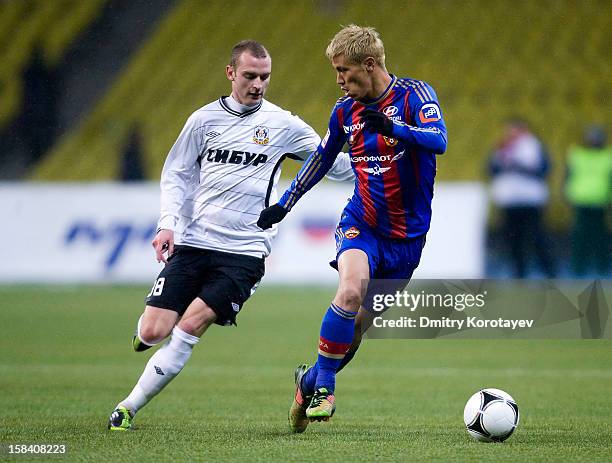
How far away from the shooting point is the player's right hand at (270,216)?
18.4 ft

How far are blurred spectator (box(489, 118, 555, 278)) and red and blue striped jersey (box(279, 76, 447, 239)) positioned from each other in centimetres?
919

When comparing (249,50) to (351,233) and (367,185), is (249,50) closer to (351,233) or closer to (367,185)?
(367,185)

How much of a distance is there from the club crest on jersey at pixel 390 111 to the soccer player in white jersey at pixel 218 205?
2.29ft

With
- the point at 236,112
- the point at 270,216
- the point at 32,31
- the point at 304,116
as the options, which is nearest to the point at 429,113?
the point at 270,216

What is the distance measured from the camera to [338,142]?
5.73 metres

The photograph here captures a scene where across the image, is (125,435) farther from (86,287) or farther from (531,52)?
(531,52)

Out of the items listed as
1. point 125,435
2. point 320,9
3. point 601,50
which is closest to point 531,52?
point 601,50

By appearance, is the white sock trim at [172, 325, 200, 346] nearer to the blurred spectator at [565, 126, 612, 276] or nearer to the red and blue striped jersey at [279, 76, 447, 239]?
the red and blue striped jersey at [279, 76, 447, 239]

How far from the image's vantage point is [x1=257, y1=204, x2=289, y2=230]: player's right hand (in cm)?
561

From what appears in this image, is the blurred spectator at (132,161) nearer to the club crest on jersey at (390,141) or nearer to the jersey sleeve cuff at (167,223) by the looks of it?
the jersey sleeve cuff at (167,223)

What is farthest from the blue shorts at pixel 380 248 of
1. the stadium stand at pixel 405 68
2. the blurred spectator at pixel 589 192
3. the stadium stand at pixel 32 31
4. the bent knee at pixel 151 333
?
the stadium stand at pixel 32 31

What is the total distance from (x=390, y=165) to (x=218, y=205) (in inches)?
39.6

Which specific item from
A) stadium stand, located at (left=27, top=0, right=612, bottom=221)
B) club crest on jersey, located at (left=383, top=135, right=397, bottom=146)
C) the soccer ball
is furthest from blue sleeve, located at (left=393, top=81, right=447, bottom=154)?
stadium stand, located at (left=27, top=0, right=612, bottom=221)

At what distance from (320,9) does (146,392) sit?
15.5 meters
